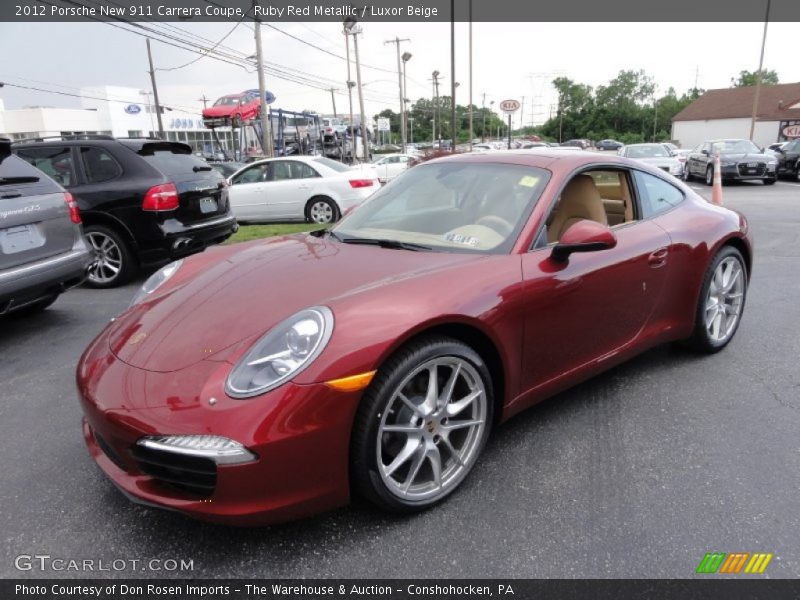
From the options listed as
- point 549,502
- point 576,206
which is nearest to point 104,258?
point 576,206

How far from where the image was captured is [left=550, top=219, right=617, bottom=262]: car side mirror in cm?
251

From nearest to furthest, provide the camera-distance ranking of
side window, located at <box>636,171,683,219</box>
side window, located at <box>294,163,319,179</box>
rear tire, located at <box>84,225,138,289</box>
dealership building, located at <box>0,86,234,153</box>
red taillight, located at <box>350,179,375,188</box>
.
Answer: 1. side window, located at <box>636,171,683,219</box>
2. rear tire, located at <box>84,225,138,289</box>
3. red taillight, located at <box>350,179,375,188</box>
4. side window, located at <box>294,163,319,179</box>
5. dealership building, located at <box>0,86,234,153</box>

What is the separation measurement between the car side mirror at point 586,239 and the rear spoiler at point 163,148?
5163mm

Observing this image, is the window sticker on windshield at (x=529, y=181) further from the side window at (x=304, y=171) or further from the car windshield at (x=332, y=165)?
the car windshield at (x=332, y=165)

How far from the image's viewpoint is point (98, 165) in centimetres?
608

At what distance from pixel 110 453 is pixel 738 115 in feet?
218

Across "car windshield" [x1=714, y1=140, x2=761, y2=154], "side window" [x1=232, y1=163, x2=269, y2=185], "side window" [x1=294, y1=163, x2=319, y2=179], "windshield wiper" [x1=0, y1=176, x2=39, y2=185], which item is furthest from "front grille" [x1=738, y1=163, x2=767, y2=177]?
"windshield wiper" [x1=0, y1=176, x2=39, y2=185]

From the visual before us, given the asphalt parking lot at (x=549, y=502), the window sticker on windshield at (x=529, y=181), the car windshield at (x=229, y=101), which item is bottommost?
the asphalt parking lot at (x=549, y=502)

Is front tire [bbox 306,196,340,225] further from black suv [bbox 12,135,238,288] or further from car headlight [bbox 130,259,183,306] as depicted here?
car headlight [bbox 130,259,183,306]

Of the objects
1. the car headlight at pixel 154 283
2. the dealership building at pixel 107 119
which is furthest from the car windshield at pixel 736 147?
the dealership building at pixel 107 119

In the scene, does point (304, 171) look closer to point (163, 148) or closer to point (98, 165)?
point (163, 148)

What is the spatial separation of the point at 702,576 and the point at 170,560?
1.82 metres

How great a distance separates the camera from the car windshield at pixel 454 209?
2.73 metres

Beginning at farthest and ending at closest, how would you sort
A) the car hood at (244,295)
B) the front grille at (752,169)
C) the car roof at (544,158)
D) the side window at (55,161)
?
the front grille at (752,169) < the side window at (55,161) < the car roof at (544,158) < the car hood at (244,295)
